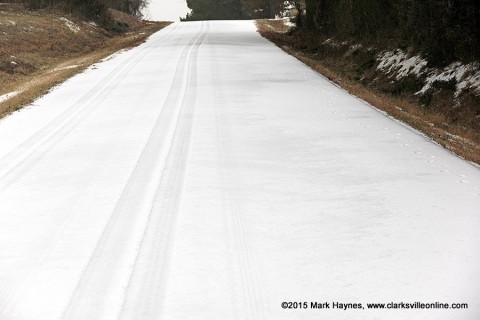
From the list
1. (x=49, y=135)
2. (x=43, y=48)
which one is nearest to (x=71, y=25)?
(x=43, y=48)

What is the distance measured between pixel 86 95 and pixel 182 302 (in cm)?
1111

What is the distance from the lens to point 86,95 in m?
14.6

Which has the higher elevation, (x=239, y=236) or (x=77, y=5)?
(x=77, y=5)

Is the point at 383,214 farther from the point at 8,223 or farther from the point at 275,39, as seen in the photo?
the point at 275,39

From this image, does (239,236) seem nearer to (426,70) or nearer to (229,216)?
(229,216)

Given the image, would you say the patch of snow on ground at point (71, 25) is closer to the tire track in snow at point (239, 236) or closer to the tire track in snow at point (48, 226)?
the tire track in snow at point (48, 226)

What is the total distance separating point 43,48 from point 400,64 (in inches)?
732

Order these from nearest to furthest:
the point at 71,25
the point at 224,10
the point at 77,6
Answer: the point at 71,25 → the point at 77,6 → the point at 224,10

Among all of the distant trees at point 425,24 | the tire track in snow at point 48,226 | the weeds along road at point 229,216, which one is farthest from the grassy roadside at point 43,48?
the distant trees at point 425,24

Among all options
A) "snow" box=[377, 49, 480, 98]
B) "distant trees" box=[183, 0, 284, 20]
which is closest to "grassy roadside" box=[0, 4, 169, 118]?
"snow" box=[377, 49, 480, 98]

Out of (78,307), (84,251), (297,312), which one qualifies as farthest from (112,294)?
(297,312)

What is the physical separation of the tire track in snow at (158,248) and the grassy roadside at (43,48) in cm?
718

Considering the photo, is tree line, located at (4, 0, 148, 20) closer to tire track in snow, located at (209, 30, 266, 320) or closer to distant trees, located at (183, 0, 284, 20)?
distant trees, located at (183, 0, 284, 20)

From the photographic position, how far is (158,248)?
5.27m
